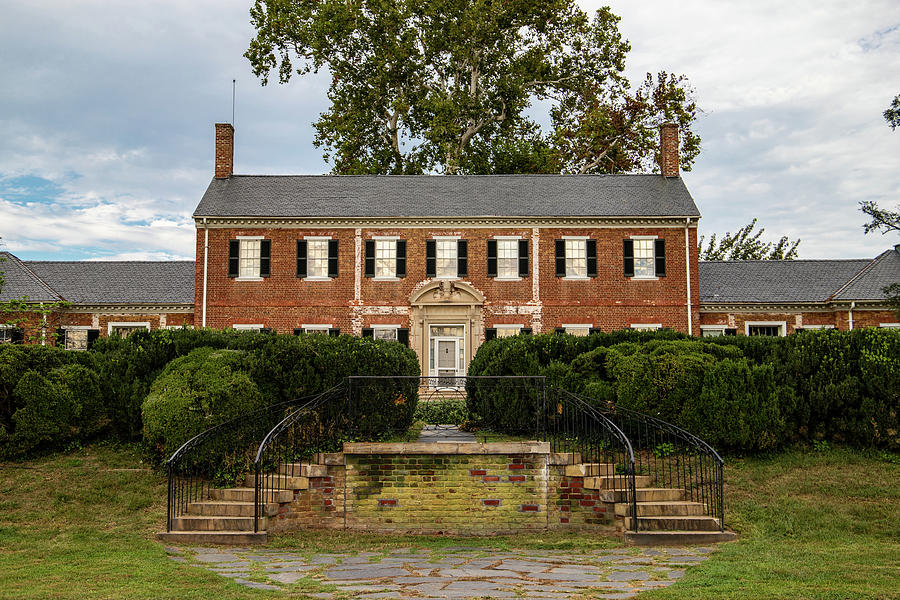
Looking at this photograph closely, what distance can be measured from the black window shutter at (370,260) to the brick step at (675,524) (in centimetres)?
1852

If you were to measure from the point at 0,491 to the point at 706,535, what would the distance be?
906 centimetres

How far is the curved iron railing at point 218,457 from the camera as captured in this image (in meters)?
9.46

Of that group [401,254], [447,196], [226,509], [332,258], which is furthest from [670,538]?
[447,196]

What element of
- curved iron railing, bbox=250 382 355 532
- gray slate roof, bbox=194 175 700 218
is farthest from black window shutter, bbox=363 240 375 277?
curved iron railing, bbox=250 382 355 532

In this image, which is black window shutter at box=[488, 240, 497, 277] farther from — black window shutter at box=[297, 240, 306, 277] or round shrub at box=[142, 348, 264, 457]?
round shrub at box=[142, 348, 264, 457]

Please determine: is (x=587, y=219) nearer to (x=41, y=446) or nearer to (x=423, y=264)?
(x=423, y=264)

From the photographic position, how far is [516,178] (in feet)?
95.5

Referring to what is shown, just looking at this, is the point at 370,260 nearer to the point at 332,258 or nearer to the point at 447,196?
the point at 332,258

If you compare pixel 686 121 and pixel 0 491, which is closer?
pixel 0 491

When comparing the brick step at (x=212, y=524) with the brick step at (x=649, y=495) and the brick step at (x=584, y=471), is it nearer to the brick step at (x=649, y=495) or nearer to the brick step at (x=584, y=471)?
the brick step at (x=584, y=471)

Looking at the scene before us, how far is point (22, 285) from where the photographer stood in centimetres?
2842

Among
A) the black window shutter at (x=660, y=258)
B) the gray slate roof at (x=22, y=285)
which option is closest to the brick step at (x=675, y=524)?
the black window shutter at (x=660, y=258)

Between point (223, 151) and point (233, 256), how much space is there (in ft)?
15.9

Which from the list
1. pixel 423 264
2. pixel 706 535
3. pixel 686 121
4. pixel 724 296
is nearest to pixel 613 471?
pixel 706 535
